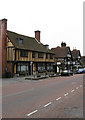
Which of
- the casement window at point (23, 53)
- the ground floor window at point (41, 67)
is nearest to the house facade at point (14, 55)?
the casement window at point (23, 53)

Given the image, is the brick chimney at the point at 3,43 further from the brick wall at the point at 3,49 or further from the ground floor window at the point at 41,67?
the ground floor window at the point at 41,67

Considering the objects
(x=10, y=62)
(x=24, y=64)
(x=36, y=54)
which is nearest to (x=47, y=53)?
(x=36, y=54)

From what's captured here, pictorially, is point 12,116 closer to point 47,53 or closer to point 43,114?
point 43,114

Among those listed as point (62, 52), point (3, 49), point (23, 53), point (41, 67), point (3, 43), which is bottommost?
point (41, 67)

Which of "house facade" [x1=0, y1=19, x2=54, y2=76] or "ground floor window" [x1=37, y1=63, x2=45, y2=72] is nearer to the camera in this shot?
"house facade" [x1=0, y1=19, x2=54, y2=76]

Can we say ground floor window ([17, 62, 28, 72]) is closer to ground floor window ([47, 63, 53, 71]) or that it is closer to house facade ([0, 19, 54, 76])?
house facade ([0, 19, 54, 76])


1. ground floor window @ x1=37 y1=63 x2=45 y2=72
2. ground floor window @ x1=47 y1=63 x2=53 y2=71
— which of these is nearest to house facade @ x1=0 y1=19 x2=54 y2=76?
ground floor window @ x1=37 y1=63 x2=45 y2=72

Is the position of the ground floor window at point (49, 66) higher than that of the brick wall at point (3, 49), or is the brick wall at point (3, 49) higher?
the brick wall at point (3, 49)

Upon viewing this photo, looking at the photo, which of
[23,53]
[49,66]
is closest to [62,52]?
[49,66]

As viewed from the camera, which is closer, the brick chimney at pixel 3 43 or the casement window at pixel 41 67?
the brick chimney at pixel 3 43

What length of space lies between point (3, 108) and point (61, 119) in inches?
124

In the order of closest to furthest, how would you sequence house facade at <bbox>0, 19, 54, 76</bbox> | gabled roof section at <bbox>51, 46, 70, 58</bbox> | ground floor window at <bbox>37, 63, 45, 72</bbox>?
1. house facade at <bbox>0, 19, 54, 76</bbox>
2. ground floor window at <bbox>37, 63, 45, 72</bbox>
3. gabled roof section at <bbox>51, 46, 70, 58</bbox>

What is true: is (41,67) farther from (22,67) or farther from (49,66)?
(22,67)

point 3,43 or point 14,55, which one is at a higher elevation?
point 3,43
